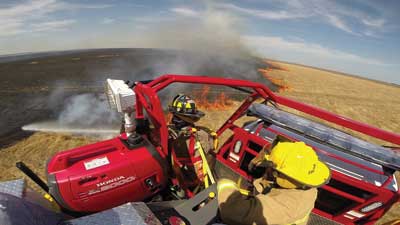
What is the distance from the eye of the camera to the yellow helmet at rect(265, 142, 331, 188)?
7.40 feet

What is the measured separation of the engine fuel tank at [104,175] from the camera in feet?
10.8

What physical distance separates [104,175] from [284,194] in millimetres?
2355

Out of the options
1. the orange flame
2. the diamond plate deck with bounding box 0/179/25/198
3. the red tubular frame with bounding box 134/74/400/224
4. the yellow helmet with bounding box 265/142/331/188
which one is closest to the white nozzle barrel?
the red tubular frame with bounding box 134/74/400/224

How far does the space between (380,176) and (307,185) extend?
3039 mm

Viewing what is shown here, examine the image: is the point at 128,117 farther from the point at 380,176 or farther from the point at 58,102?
the point at 58,102

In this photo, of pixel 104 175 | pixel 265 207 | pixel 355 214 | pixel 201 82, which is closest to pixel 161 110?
pixel 201 82

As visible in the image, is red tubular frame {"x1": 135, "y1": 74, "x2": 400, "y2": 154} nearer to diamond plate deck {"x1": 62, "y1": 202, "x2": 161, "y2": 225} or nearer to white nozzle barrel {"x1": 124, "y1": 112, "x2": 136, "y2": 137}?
white nozzle barrel {"x1": 124, "y1": 112, "x2": 136, "y2": 137}

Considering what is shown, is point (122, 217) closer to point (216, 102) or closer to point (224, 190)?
point (224, 190)

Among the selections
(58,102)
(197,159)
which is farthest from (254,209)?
(58,102)

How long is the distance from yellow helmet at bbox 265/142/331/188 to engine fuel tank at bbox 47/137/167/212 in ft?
6.40

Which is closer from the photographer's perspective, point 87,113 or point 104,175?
point 104,175

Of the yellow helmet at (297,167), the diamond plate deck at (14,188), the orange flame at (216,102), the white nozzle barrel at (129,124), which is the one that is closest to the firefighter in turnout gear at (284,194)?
the yellow helmet at (297,167)

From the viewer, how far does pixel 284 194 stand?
2.38m

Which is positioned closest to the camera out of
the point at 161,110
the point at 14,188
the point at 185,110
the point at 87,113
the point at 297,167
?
the point at 297,167
